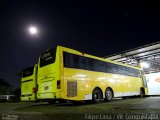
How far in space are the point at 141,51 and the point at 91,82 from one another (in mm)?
10123

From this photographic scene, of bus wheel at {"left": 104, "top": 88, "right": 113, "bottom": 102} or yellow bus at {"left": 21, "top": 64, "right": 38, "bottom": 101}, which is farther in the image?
yellow bus at {"left": 21, "top": 64, "right": 38, "bottom": 101}

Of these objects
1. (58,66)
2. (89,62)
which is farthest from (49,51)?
(89,62)

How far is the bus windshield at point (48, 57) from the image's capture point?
10.6 m

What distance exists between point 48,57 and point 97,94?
3.98 m

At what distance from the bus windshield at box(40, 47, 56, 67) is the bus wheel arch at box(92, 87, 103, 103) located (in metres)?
3.35

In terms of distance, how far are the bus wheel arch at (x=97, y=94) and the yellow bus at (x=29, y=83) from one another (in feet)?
16.2

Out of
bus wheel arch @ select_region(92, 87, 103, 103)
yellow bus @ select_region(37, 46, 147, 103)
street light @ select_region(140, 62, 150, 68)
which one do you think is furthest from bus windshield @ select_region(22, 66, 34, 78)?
street light @ select_region(140, 62, 150, 68)

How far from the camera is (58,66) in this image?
993cm

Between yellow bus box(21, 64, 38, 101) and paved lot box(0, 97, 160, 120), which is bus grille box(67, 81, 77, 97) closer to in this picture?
paved lot box(0, 97, 160, 120)

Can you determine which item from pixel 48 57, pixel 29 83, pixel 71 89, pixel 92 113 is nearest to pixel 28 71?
pixel 29 83

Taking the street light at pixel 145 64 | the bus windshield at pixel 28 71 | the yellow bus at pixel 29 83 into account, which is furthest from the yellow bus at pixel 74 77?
the street light at pixel 145 64

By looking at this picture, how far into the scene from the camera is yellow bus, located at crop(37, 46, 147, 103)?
992 centimetres

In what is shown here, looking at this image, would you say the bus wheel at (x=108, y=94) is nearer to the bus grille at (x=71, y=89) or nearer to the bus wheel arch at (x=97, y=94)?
the bus wheel arch at (x=97, y=94)

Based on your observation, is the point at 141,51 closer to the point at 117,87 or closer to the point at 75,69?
the point at 117,87
